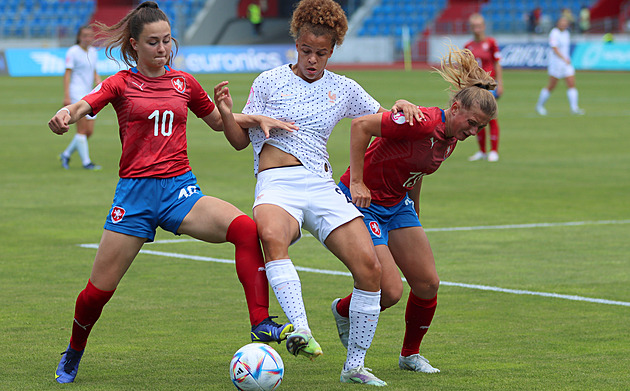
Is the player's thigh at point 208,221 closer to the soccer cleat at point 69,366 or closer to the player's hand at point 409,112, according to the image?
the soccer cleat at point 69,366

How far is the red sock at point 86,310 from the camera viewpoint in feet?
18.6

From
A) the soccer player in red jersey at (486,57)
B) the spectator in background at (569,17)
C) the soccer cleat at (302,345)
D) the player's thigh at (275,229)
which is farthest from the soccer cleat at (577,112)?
the soccer cleat at (302,345)

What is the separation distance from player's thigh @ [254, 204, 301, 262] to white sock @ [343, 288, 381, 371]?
46 cm

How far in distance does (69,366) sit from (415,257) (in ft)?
6.58

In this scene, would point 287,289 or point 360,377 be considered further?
point 360,377

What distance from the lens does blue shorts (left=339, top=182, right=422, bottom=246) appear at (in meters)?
5.98

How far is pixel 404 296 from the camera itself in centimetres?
820

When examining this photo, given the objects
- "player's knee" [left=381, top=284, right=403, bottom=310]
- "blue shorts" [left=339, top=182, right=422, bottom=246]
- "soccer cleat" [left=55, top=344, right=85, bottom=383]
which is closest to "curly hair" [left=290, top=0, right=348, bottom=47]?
"blue shorts" [left=339, top=182, right=422, bottom=246]

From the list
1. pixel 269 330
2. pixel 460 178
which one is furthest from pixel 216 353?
pixel 460 178

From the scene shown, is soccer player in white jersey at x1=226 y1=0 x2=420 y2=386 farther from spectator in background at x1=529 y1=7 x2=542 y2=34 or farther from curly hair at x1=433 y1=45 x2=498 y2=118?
spectator in background at x1=529 y1=7 x2=542 y2=34

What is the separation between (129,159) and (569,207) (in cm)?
804

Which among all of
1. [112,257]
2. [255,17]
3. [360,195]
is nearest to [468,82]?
[360,195]

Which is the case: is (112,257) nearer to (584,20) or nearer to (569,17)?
(569,17)

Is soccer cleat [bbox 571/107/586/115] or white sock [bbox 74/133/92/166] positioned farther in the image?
soccer cleat [bbox 571/107/586/115]
